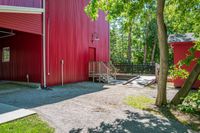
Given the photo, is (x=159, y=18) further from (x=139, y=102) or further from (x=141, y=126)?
(x=141, y=126)

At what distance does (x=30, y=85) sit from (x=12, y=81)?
2.16 metres

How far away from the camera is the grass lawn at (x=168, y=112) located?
596 cm

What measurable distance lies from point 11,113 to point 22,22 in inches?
206

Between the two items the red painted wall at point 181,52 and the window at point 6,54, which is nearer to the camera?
the red painted wall at point 181,52

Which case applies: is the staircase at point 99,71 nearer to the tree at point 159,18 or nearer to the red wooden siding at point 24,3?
the red wooden siding at point 24,3

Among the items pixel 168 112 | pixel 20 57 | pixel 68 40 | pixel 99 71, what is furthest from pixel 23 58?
pixel 168 112

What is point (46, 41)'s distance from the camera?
1162cm

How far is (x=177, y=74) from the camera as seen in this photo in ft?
Result: 26.5

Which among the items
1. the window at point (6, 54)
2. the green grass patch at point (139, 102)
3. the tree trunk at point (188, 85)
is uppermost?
the window at point (6, 54)

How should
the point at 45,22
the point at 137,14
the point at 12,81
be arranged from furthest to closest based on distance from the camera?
the point at 12,81 < the point at 45,22 < the point at 137,14

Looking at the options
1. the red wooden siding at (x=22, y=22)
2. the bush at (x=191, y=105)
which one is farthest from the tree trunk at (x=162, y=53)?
the red wooden siding at (x=22, y=22)

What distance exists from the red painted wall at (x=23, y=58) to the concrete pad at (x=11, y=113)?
4.94 m

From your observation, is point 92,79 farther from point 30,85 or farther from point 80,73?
point 30,85

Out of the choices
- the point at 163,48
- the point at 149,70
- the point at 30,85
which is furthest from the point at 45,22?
the point at 149,70
